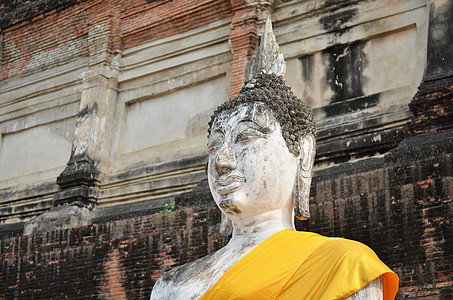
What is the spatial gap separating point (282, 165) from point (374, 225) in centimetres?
286

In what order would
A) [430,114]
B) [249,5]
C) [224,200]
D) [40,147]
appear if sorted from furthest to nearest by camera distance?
[40,147] < [249,5] < [430,114] < [224,200]

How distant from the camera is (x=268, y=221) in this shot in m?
4.06

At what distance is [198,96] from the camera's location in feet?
43.4

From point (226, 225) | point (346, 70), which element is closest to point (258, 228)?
point (226, 225)

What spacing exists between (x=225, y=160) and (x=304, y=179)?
0.49 meters

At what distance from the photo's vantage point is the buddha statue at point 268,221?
11.2 ft

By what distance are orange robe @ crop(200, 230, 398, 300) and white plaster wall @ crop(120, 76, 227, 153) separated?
9.05m

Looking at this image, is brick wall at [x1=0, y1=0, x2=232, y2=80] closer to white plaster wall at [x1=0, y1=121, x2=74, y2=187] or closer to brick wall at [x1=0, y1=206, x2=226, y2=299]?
white plaster wall at [x1=0, y1=121, x2=74, y2=187]

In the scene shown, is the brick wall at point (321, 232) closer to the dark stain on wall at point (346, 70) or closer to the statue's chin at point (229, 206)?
the dark stain on wall at point (346, 70)

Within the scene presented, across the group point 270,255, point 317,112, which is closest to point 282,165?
point 270,255

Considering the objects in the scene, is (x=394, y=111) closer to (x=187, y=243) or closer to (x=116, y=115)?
(x=187, y=243)

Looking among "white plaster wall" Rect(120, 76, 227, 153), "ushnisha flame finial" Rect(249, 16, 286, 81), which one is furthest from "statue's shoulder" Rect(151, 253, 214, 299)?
"white plaster wall" Rect(120, 76, 227, 153)

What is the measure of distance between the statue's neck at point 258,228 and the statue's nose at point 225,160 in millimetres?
287

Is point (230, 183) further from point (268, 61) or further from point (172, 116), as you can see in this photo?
point (172, 116)
